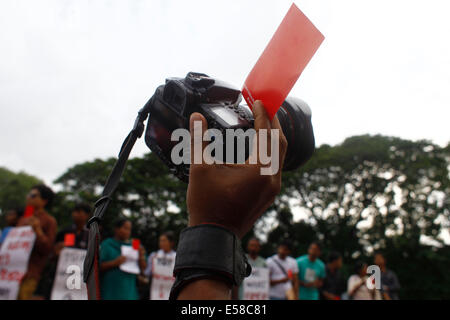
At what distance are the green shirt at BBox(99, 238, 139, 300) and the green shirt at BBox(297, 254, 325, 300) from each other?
2.63m

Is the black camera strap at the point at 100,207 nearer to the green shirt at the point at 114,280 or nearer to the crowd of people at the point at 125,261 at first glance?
the crowd of people at the point at 125,261

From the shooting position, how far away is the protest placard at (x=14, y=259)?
4106mm

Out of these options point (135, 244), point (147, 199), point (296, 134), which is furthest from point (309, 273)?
point (147, 199)

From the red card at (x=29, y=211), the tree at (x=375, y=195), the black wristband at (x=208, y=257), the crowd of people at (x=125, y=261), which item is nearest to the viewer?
the black wristband at (x=208, y=257)

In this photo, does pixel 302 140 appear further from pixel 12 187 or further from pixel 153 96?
pixel 12 187

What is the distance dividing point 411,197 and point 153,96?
2120cm

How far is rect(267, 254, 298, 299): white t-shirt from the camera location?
6.15 metres

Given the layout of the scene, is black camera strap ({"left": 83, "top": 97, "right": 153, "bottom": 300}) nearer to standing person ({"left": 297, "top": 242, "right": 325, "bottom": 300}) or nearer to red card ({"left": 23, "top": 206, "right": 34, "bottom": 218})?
red card ({"left": 23, "top": 206, "right": 34, "bottom": 218})

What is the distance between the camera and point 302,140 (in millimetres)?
1482

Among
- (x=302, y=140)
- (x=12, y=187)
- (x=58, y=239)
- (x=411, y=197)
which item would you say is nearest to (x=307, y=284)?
(x=58, y=239)

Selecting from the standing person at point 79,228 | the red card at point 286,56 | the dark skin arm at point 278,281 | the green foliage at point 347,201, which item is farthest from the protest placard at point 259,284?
the green foliage at point 347,201

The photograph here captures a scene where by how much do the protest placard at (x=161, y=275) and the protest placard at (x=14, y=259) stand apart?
2.32m

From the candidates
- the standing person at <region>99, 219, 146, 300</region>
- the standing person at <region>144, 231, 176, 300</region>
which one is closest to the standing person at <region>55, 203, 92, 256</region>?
the standing person at <region>99, 219, 146, 300</region>

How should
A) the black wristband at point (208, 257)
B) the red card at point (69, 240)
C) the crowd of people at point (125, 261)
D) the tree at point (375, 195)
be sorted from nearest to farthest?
the black wristband at point (208, 257) < the crowd of people at point (125, 261) < the red card at point (69, 240) < the tree at point (375, 195)
